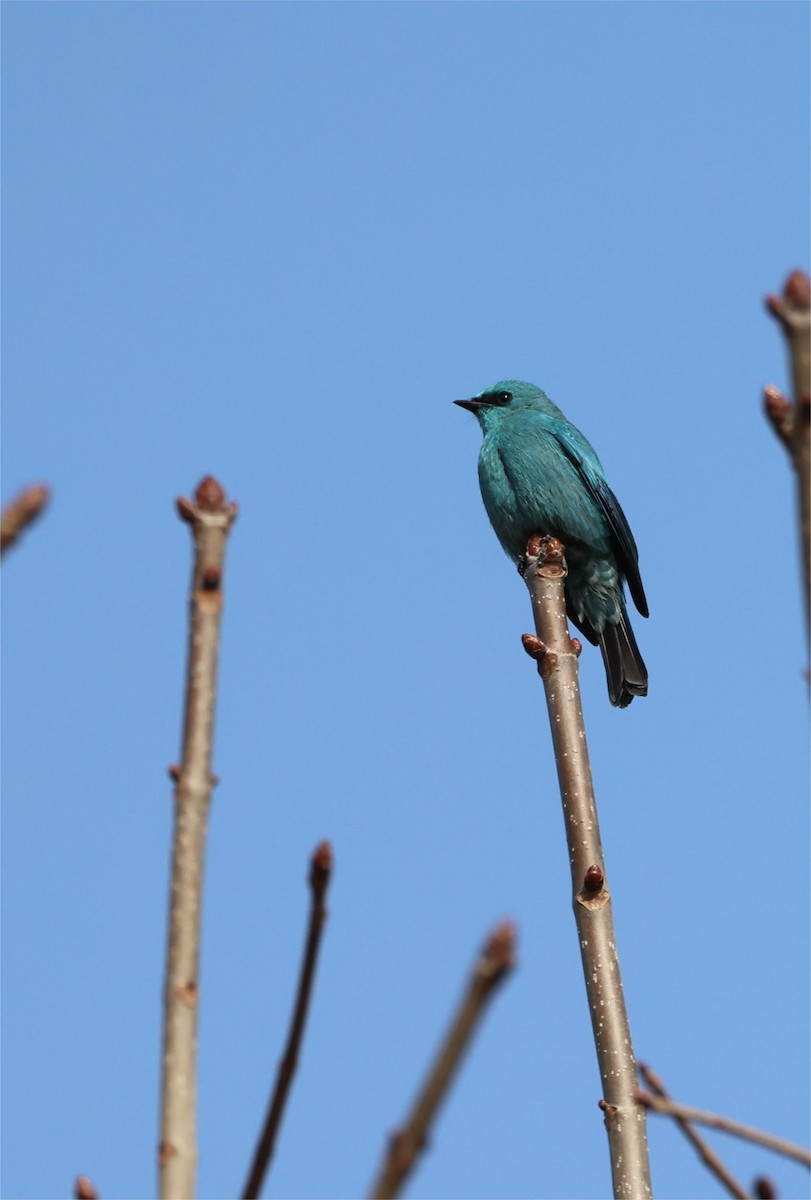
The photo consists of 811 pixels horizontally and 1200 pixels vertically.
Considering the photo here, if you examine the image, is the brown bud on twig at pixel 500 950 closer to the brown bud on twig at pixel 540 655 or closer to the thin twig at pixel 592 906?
the thin twig at pixel 592 906

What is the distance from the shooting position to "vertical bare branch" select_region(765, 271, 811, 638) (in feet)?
5.31

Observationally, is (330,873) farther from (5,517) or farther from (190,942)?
(5,517)

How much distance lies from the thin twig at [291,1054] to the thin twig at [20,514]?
1.68ft

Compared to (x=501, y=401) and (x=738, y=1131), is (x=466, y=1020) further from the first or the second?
(x=501, y=401)

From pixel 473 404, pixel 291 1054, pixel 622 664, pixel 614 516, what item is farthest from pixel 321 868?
pixel 473 404

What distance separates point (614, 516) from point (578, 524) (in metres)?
0.29

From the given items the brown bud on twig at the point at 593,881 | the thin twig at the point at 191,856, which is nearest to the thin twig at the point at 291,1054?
the thin twig at the point at 191,856

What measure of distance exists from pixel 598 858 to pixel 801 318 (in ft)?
7.67

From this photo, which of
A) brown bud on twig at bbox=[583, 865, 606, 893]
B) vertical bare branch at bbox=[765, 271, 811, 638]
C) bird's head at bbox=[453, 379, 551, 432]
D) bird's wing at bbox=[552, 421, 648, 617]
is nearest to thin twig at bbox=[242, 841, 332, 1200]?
vertical bare branch at bbox=[765, 271, 811, 638]

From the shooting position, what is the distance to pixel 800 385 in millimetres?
1653

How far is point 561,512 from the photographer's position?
8680mm

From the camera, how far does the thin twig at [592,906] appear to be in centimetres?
318

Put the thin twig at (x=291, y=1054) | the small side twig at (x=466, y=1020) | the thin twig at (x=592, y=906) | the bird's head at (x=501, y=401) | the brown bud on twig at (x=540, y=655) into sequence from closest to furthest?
the small side twig at (x=466, y=1020), the thin twig at (x=291, y=1054), the thin twig at (x=592, y=906), the brown bud on twig at (x=540, y=655), the bird's head at (x=501, y=401)

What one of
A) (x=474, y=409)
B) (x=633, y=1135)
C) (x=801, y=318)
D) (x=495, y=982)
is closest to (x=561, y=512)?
(x=474, y=409)
